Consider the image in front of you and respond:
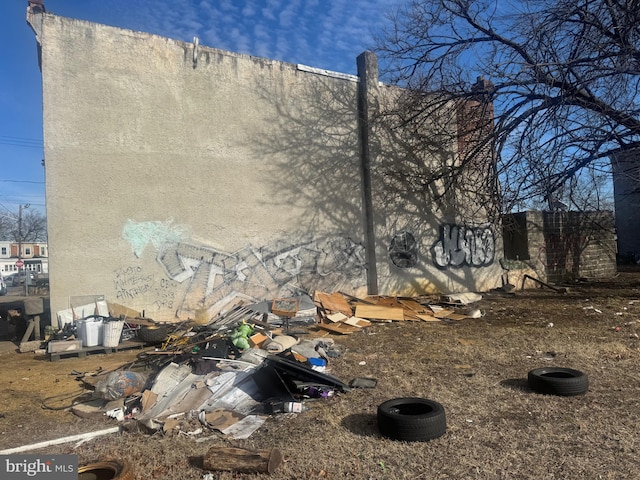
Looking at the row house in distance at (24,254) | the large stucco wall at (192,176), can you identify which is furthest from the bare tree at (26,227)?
the large stucco wall at (192,176)

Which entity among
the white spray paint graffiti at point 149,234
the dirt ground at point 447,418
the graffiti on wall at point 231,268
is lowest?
the dirt ground at point 447,418

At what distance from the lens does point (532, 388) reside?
5211 mm

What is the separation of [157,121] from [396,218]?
717 centimetres

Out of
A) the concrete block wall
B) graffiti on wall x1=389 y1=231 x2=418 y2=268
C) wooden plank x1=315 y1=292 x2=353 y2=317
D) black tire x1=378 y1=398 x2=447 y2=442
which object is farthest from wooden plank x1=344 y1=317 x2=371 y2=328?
the concrete block wall

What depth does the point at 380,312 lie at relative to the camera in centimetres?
1081

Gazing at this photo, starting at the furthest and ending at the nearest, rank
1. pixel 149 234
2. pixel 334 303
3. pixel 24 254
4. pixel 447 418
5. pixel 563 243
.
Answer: pixel 24 254 → pixel 563 243 → pixel 334 303 → pixel 149 234 → pixel 447 418

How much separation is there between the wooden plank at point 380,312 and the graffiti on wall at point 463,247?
4.18 meters

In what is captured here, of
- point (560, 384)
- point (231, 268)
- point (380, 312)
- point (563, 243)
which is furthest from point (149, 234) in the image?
point (563, 243)

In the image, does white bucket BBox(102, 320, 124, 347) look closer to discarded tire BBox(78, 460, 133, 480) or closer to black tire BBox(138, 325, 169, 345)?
black tire BBox(138, 325, 169, 345)

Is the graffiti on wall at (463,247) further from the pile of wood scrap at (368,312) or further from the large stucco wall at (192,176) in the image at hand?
the pile of wood scrap at (368,312)

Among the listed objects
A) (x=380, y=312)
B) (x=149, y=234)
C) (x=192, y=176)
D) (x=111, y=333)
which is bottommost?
(x=380, y=312)

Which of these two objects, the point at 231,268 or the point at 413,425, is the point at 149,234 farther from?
the point at 413,425

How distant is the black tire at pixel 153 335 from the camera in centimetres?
839

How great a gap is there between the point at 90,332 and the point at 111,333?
387mm
